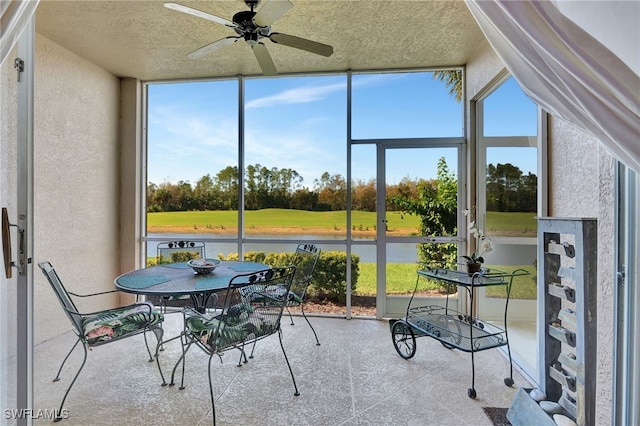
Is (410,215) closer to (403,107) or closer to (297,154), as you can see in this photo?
(403,107)

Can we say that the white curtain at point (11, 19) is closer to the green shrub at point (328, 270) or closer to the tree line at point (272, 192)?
the tree line at point (272, 192)

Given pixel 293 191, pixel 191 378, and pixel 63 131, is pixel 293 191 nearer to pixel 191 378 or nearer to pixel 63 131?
pixel 191 378

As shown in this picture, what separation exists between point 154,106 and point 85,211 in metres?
1.61

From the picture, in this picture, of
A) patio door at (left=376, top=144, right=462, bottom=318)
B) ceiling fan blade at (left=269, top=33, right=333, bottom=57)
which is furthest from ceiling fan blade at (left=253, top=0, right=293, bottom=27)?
patio door at (left=376, top=144, right=462, bottom=318)

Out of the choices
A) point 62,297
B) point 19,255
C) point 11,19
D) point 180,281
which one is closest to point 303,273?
point 180,281

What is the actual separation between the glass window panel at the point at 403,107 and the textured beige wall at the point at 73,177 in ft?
10.1

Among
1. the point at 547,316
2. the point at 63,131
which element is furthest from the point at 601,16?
the point at 63,131

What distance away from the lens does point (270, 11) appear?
1812mm

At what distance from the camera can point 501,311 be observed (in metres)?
2.91

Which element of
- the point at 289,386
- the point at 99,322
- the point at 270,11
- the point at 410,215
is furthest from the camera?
the point at 410,215

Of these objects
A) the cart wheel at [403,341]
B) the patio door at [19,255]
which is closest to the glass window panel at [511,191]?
the cart wheel at [403,341]

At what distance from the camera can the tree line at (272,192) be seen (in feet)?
11.5

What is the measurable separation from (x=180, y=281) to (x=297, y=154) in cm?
210

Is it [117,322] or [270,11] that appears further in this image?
[117,322]
